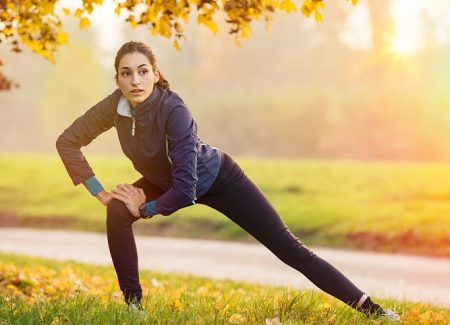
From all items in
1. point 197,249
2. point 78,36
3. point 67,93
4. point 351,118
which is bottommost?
point 197,249

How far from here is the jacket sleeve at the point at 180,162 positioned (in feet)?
12.3

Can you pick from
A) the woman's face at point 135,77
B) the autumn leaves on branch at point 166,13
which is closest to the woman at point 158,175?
the woman's face at point 135,77

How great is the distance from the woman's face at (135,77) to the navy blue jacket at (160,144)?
0.14ft

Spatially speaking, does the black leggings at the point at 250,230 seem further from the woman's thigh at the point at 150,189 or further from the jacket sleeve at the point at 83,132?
the jacket sleeve at the point at 83,132

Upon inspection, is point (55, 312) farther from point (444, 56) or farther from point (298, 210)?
point (444, 56)

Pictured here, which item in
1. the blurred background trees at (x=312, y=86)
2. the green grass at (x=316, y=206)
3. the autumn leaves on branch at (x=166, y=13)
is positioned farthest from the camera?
the blurred background trees at (x=312, y=86)

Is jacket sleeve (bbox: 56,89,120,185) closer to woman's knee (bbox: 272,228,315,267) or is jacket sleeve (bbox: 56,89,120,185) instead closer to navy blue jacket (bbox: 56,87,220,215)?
navy blue jacket (bbox: 56,87,220,215)

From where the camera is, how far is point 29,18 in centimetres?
569

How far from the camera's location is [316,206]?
47.6 ft

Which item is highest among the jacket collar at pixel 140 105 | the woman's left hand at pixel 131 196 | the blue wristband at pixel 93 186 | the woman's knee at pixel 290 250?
the jacket collar at pixel 140 105

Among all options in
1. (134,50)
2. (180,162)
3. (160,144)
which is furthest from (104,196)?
(134,50)

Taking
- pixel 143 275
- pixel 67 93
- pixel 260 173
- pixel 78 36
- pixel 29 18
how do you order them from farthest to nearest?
pixel 78 36
pixel 67 93
pixel 260 173
pixel 143 275
pixel 29 18

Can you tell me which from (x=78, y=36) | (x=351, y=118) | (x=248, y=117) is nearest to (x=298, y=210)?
(x=351, y=118)

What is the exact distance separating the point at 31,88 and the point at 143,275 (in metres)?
44.0
